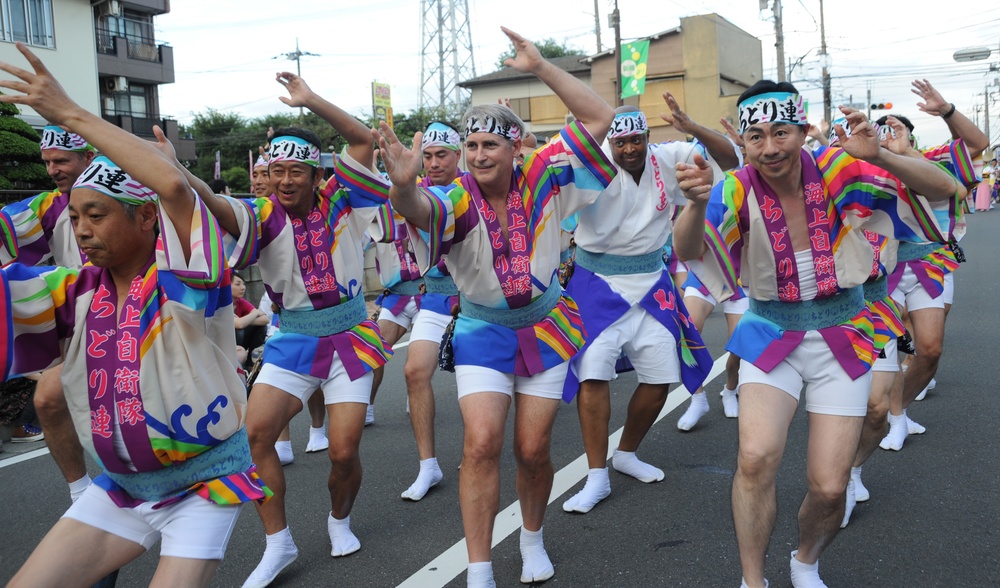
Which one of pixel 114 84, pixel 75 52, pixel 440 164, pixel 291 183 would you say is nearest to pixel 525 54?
pixel 291 183

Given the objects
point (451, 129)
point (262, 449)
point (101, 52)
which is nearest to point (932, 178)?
point (262, 449)

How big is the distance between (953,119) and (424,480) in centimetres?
336

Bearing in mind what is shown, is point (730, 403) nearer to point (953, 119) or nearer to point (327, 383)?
point (953, 119)

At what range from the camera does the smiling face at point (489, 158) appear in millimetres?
3959

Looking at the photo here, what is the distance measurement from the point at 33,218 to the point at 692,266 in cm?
428

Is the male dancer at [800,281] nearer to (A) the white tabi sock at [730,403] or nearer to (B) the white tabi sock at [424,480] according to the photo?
(B) the white tabi sock at [424,480]

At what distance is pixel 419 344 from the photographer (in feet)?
19.0

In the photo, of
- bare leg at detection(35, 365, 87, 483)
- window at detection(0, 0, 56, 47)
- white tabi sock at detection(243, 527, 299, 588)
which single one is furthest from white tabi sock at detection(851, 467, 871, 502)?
window at detection(0, 0, 56, 47)

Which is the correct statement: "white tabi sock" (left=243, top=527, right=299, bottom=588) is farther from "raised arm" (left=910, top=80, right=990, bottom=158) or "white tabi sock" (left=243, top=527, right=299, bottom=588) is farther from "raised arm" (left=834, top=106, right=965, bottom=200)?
"raised arm" (left=910, top=80, right=990, bottom=158)

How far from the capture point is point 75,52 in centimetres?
2595

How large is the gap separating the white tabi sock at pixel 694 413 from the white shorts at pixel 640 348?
110cm

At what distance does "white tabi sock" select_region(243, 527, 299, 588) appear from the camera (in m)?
4.02

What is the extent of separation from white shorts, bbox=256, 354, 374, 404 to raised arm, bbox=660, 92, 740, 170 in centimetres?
201

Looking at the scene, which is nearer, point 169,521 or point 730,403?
point 169,521
